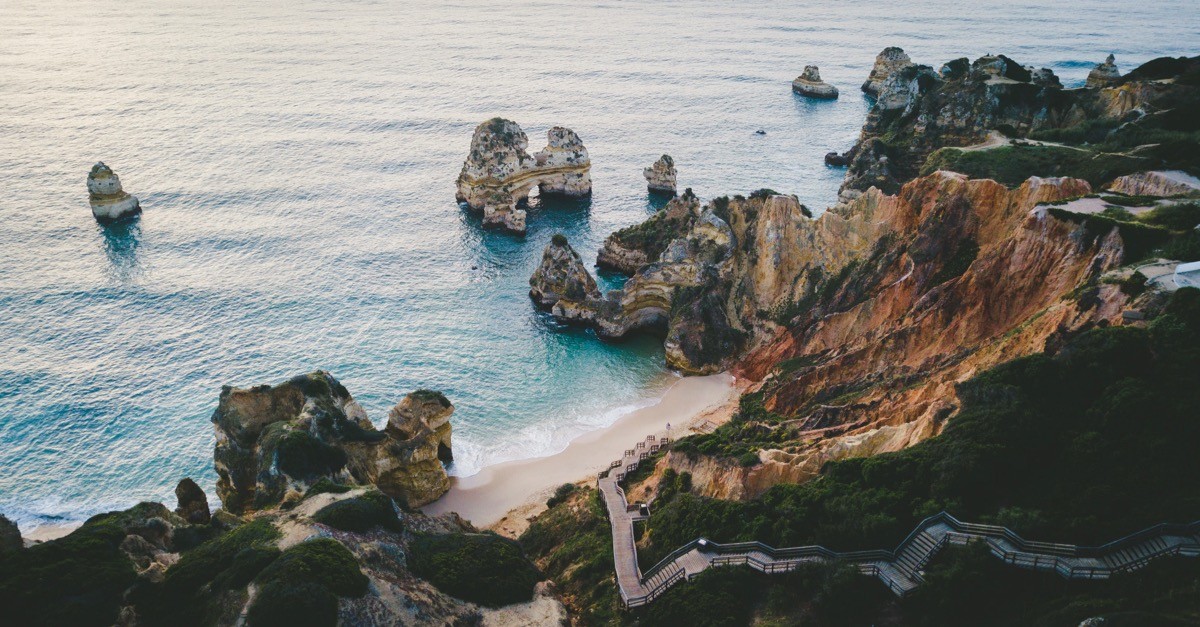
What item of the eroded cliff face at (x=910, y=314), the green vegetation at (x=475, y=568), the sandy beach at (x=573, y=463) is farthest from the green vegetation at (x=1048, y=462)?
the sandy beach at (x=573, y=463)

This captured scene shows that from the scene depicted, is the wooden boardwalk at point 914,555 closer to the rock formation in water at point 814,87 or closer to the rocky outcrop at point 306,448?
the rocky outcrop at point 306,448

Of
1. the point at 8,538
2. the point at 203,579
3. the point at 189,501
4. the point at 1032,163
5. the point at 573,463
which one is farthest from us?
the point at 1032,163

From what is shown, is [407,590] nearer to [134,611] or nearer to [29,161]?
[134,611]

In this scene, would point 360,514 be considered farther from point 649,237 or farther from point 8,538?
point 649,237

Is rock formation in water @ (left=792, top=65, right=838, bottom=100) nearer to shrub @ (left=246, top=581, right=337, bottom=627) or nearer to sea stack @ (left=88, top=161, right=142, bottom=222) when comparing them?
sea stack @ (left=88, top=161, right=142, bottom=222)

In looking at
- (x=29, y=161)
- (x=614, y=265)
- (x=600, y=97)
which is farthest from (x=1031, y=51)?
(x=29, y=161)

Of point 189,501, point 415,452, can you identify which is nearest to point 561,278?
point 415,452
